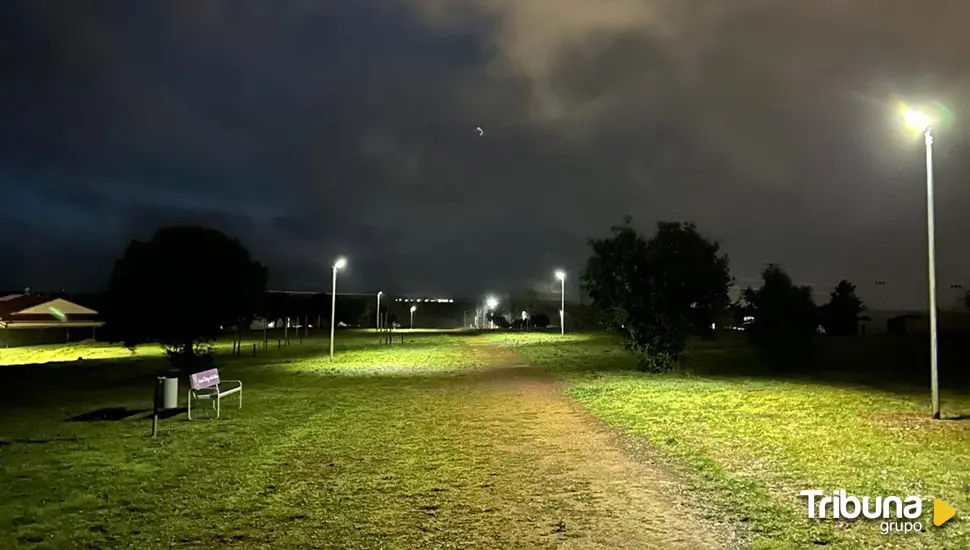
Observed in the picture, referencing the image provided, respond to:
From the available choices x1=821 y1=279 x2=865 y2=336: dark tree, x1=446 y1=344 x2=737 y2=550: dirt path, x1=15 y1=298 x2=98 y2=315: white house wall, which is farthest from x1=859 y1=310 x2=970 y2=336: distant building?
x1=15 y1=298 x2=98 y2=315: white house wall

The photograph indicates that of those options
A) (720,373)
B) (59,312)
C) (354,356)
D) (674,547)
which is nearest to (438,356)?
(354,356)

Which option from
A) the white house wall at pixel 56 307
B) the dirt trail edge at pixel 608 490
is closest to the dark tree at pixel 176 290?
the dirt trail edge at pixel 608 490

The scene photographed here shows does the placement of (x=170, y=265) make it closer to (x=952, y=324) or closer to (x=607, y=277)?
(x=607, y=277)

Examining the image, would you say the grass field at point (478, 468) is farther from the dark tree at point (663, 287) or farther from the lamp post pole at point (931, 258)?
the dark tree at point (663, 287)

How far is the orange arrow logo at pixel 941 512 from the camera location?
20.0ft

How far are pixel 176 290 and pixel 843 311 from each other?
50.6 m

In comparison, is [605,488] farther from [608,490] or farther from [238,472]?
[238,472]

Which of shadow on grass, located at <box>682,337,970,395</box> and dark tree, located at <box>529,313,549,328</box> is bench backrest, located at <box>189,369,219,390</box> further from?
dark tree, located at <box>529,313,549,328</box>

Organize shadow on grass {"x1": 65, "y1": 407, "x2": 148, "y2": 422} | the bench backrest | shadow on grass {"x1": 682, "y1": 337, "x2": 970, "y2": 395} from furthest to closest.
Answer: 1. shadow on grass {"x1": 682, "y1": 337, "x2": 970, "y2": 395}
2. the bench backrest
3. shadow on grass {"x1": 65, "y1": 407, "x2": 148, "y2": 422}

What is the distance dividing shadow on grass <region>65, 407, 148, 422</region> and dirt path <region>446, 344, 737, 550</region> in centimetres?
661

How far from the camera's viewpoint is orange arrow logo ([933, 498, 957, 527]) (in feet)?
20.0

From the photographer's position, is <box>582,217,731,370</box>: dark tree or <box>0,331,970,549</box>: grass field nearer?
<box>0,331,970,549</box>: grass field

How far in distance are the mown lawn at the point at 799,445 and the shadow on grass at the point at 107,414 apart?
884cm

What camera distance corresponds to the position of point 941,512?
6316 millimetres
